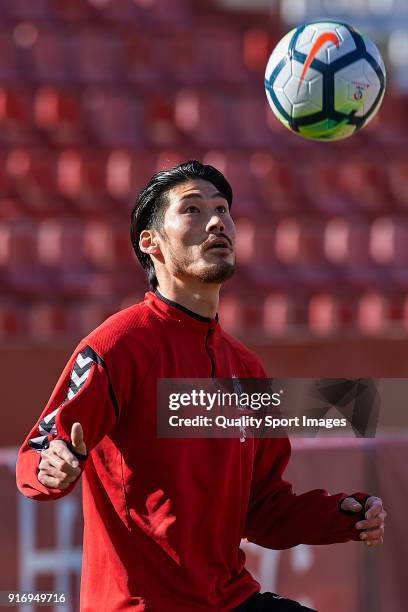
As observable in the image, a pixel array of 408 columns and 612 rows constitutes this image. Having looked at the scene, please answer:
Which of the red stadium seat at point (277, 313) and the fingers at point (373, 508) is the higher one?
the red stadium seat at point (277, 313)

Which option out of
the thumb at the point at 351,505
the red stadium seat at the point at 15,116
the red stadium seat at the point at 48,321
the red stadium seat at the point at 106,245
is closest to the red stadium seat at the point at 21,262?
the red stadium seat at the point at 48,321

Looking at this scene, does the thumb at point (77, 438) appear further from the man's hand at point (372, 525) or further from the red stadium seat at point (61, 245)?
the red stadium seat at point (61, 245)

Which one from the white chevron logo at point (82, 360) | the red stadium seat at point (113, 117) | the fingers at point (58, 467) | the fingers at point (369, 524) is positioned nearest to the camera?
the fingers at point (58, 467)

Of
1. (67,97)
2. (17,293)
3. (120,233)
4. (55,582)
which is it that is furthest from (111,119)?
(55,582)

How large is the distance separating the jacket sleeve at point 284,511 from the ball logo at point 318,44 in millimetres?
1629

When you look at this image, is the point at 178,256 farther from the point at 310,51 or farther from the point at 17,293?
the point at 17,293

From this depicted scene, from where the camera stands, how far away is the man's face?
10.8 ft

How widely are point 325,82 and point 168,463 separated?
1.97m

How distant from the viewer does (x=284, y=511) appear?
3.43 m

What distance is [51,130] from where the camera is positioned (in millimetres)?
10836

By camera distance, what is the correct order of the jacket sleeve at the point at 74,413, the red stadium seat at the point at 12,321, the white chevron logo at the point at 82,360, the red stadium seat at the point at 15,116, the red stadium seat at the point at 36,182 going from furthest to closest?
1. the red stadium seat at the point at 15,116
2. the red stadium seat at the point at 36,182
3. the red stadium seat at the point at 12,321
4. the white chevron logo at the point at 82,360
5. the jacket sleeve at the point at 74,413

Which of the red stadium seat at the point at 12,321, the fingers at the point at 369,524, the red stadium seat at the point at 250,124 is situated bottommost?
the fingers at the point at 369,524

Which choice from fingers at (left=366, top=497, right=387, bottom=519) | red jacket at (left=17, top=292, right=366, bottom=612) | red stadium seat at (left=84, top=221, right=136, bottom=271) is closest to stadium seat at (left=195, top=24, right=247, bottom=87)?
red stadium seat at (left=84, top=221, right=136, bottom=271)

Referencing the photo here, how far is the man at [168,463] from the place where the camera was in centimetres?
300
